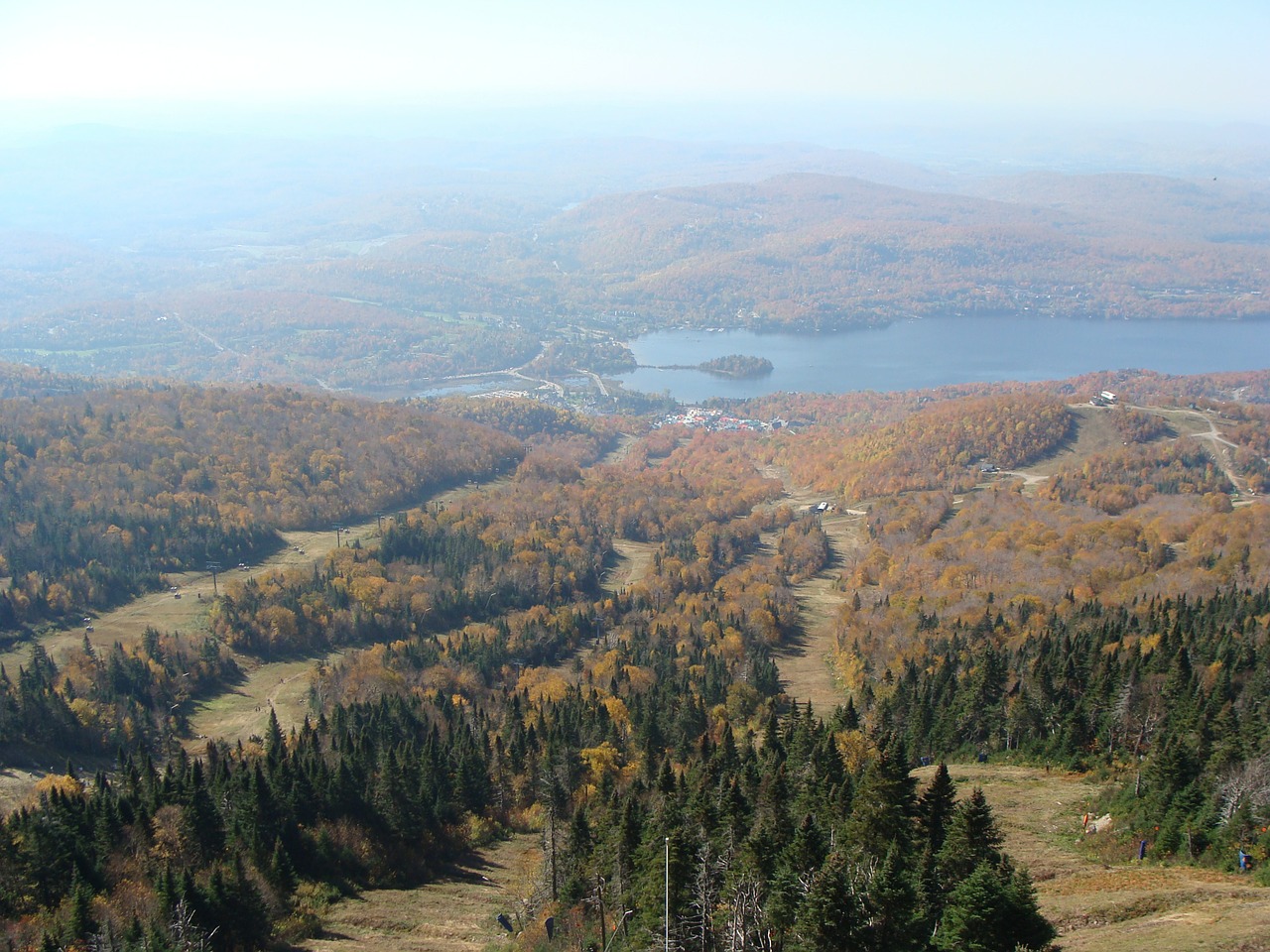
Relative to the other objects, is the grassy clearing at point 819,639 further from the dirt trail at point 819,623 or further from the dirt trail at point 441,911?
the dirt trail at point 441,911

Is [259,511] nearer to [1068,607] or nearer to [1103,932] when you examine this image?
[1068,607]

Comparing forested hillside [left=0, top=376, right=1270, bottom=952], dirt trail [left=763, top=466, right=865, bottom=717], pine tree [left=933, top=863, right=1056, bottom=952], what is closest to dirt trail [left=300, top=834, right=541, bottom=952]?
forested hillside [left=0, top=376, right=1270, bottom=952]

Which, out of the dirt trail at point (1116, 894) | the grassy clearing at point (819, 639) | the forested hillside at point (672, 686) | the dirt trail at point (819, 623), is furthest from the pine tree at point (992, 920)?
the grassy clearing at point (819, 639)

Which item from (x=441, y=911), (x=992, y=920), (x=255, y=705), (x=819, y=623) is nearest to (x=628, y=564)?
(x=819, y=623)

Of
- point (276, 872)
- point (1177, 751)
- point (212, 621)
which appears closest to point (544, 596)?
point (212, 621)

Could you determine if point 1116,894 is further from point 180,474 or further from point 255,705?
point 180,474
